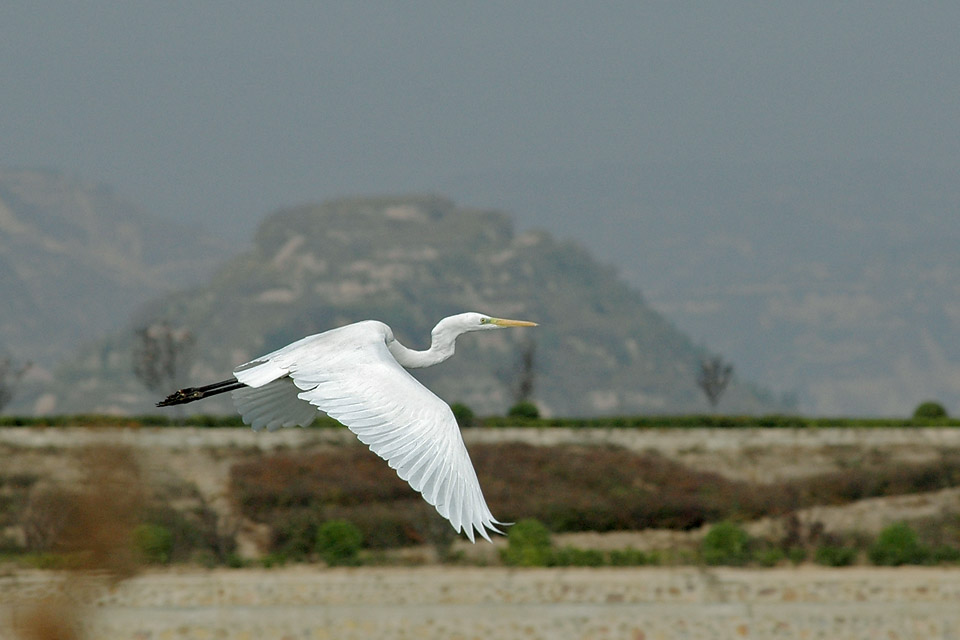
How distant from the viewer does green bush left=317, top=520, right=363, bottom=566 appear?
29.2 meters

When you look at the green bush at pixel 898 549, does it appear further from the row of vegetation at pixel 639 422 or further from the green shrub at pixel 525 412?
the green shrub at pixel 525 412

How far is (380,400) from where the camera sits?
10406 millimetres

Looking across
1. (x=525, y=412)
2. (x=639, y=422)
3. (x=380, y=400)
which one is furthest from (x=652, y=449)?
(x=380, y=400)

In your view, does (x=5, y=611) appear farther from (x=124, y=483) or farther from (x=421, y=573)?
(x=124, y=483)

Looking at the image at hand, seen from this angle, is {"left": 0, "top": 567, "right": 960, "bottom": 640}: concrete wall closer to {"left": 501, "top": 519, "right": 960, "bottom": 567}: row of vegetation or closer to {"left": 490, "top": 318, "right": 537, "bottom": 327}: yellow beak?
{"left": 501, "top": 519, "right": 960, "bottom": 567}: row of vegetation

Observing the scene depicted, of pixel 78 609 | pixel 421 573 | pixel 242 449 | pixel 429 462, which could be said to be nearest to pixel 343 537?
pixel 421 573

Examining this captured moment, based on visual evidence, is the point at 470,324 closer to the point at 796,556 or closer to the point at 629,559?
the point at 629,559

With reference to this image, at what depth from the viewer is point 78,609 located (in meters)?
13.5

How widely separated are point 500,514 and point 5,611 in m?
11.9

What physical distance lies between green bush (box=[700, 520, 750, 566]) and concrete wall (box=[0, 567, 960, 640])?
45.8 inches

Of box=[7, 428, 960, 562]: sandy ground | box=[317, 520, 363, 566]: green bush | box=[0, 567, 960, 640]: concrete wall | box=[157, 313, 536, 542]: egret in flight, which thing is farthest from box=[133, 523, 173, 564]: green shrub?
box=[157, 313, 536, 542]: egret in flight

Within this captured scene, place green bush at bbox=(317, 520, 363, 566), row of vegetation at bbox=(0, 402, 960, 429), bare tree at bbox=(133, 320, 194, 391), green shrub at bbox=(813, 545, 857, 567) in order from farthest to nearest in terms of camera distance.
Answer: bare tree at bbox=(133, 320, 194, 391)
row of vegetation at bbox=(0, 402, 960, 429)
green shrub at bbox=(813, 545, 857, 567)
green bush at bbox=(317, 520, 363, 566)

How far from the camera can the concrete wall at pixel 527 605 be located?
26.3 m

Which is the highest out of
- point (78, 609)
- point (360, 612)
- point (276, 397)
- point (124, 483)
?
point (276, 397)
